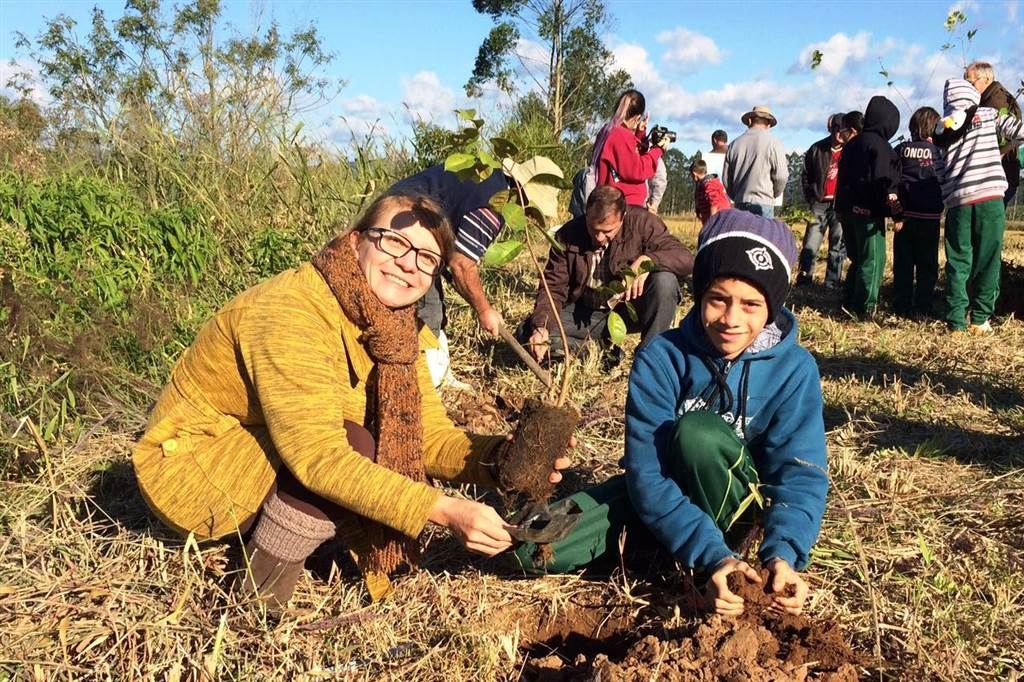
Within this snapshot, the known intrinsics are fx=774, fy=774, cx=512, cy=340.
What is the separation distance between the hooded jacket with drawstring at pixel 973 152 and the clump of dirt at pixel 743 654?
436cm

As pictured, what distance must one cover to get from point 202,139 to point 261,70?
3.27ft

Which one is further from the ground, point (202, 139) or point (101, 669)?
point (202, 139)

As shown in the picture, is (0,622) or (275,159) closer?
(0,622)

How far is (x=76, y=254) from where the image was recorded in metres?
3.88

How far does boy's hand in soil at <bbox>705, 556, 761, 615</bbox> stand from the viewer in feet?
5.53

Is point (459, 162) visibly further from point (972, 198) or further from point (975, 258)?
point (975, 258)

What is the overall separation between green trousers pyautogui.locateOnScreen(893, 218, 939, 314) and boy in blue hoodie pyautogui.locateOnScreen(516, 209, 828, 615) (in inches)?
167

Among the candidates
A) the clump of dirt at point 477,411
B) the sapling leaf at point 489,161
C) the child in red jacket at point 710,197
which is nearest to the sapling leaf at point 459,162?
the sapling leaf at point 489,161

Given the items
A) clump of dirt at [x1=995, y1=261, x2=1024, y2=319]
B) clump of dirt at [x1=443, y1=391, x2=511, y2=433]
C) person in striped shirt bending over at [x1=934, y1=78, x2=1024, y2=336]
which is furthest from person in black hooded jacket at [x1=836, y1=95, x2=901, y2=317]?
clump of dirt at [x1=443, y1=391, x2=511, y2=433]

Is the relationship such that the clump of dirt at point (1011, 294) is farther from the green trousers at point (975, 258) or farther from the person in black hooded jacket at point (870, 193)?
the person in black hooded jacket at point (870, 193)

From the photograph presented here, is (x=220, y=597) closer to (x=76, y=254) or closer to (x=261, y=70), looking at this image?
(x=76, y=254)

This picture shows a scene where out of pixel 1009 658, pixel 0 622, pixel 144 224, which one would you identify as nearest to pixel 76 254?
pixel 144 224

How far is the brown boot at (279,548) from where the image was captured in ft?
6.30

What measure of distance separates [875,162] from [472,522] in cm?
507
